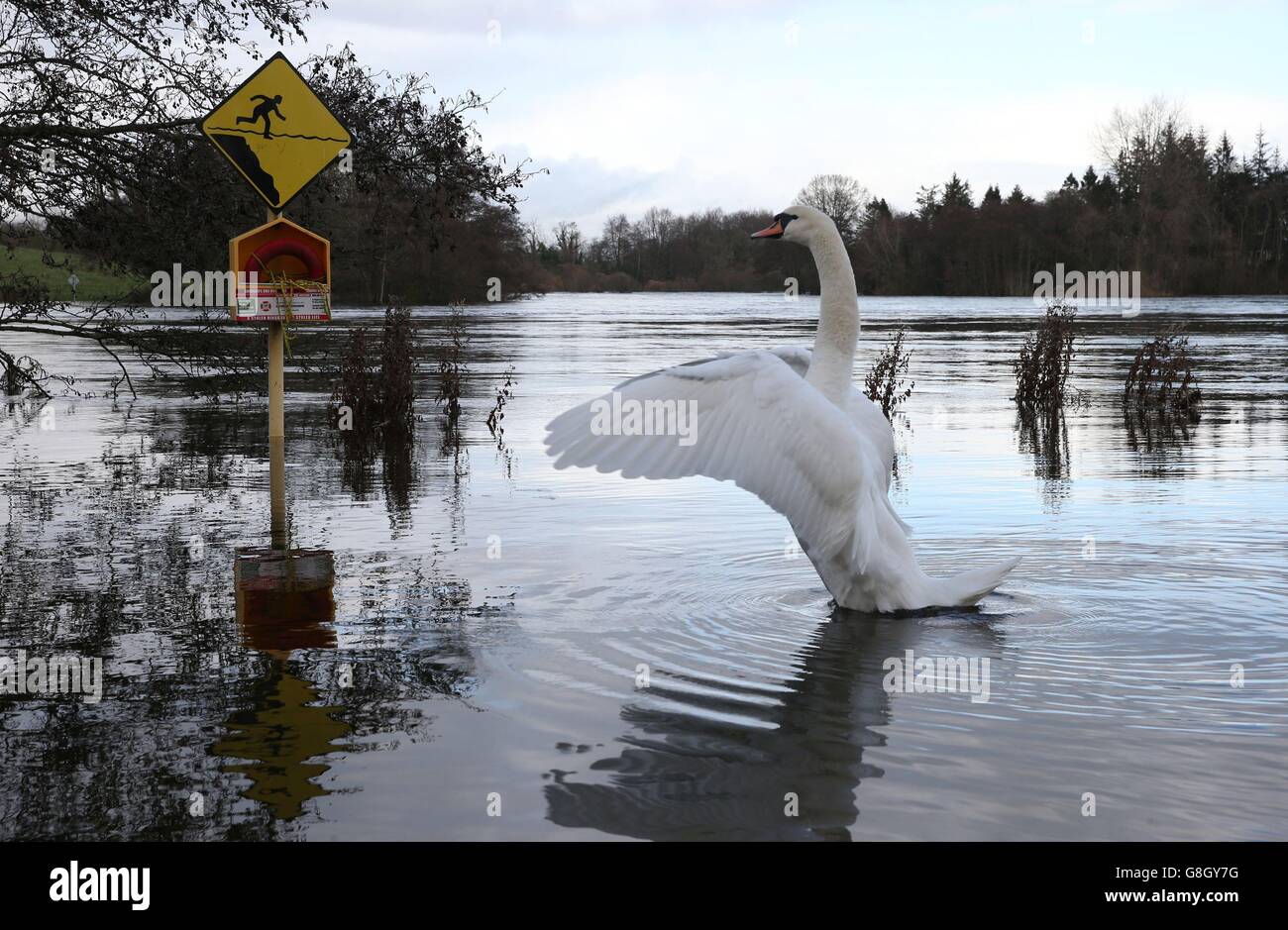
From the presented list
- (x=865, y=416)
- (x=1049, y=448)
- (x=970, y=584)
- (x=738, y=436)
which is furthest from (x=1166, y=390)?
(x=738, y=436)

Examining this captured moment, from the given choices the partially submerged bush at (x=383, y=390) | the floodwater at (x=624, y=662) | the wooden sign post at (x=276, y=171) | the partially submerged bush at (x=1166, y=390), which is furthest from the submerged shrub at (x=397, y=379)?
the partially submerged bush at (x=1166, y=390)

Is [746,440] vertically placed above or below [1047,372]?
below

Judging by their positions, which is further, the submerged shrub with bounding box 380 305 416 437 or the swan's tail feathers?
the submerged shrub with bounding box 380 305 416 437

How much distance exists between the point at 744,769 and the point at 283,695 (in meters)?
2.00

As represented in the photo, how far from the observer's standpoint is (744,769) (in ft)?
16.1

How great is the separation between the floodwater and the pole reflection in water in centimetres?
A: 2

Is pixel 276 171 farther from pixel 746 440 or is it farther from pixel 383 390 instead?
pixel 746 440

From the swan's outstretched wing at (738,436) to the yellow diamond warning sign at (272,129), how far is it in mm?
7288

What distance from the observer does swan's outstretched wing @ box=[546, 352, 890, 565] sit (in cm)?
651

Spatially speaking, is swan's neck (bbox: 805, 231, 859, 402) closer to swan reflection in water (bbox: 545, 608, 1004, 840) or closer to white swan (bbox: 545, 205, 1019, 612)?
white swan (bbox: 545, 205, 1019, 612)

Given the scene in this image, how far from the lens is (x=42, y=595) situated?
7.55 metres

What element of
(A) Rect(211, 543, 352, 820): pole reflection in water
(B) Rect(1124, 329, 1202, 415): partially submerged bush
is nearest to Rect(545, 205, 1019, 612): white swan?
(A) Rect(211, 543, 352, 820): pole reflection in water
